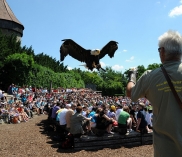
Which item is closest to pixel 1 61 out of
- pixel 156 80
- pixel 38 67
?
pixel 38 67

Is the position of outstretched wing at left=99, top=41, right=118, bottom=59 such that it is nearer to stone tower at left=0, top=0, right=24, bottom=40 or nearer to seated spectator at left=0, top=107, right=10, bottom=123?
seated spectator at left=0, top=107, right=10, bottom=123

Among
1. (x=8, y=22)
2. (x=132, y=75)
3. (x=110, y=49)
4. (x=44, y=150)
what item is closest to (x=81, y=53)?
(x=110, y=49)

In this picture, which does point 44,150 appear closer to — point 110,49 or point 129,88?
point 110,49

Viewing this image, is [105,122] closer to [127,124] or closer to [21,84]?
[127,124]

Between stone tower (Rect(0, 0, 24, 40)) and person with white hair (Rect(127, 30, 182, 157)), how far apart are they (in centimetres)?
3810

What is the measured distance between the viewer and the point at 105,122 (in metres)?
7.79

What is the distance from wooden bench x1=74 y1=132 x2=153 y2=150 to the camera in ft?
23.9

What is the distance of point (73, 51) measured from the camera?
834 centimetres

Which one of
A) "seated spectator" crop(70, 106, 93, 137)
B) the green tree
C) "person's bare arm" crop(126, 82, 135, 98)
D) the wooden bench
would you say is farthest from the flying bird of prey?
the green tree

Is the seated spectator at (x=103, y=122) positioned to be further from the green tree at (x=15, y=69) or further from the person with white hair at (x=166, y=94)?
the green tree at (x=15, y=69)

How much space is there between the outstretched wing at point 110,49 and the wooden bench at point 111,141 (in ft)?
10.5

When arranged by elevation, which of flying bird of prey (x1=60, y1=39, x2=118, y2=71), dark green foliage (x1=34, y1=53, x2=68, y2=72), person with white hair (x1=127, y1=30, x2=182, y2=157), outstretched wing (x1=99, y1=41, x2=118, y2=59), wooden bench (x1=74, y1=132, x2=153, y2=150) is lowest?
wooden bench (x1=74, y1=132, x2=153, y2=150)

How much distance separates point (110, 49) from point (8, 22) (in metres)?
32.3

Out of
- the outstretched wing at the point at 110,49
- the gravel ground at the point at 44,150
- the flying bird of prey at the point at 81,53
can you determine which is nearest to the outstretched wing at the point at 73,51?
the flying bird of prey at the point at 81,53
